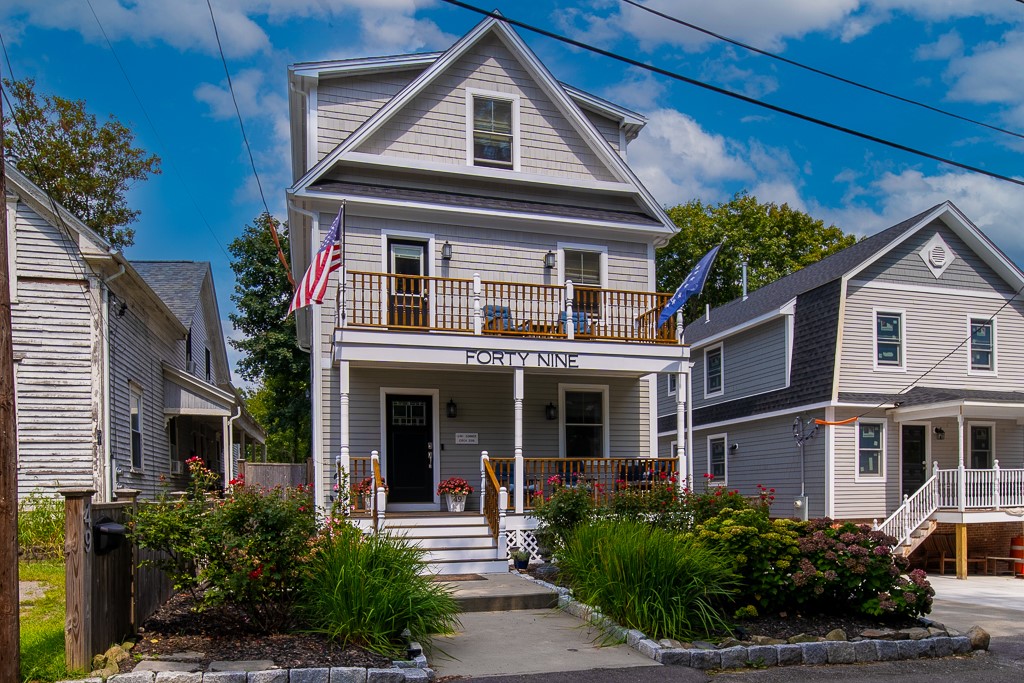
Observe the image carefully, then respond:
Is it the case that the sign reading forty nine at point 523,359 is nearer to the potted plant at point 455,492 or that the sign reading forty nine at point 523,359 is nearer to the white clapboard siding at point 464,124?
the potted plant at point 455,492

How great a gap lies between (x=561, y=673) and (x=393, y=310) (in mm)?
9090

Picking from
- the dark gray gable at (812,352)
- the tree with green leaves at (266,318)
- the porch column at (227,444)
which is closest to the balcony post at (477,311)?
the porch column at (227,444)

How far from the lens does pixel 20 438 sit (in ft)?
49.3

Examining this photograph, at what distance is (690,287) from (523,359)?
315 centimetres

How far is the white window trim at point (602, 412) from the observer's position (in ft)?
58.0

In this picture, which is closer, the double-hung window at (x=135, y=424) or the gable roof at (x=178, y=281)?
the double-hung window at (x=135, y=424)

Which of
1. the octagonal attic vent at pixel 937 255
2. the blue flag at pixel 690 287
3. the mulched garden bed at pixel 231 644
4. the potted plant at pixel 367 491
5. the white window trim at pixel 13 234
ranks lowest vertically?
the mulched garden bed at pixel 231 644

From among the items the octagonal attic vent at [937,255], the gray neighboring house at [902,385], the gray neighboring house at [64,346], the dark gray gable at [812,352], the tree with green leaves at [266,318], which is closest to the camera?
the gray neighboring house at [64,346]

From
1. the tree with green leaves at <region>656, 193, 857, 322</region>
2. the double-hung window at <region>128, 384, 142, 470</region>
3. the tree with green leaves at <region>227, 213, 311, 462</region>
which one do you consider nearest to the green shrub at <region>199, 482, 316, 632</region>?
the double-hung window at <region>128, 384, 142, 470</region>

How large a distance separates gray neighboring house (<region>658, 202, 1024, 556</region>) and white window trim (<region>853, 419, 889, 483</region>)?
4 centimetres

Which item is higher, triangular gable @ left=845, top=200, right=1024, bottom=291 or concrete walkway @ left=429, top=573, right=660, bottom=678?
triangular gable @ left=845, top=200, right=1024, bottom=291

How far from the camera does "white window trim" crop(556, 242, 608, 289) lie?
697 inches

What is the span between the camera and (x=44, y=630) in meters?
8.24

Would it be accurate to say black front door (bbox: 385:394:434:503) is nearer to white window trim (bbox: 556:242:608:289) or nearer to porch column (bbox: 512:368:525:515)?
porch column (bbox: 512:368:525:515)
